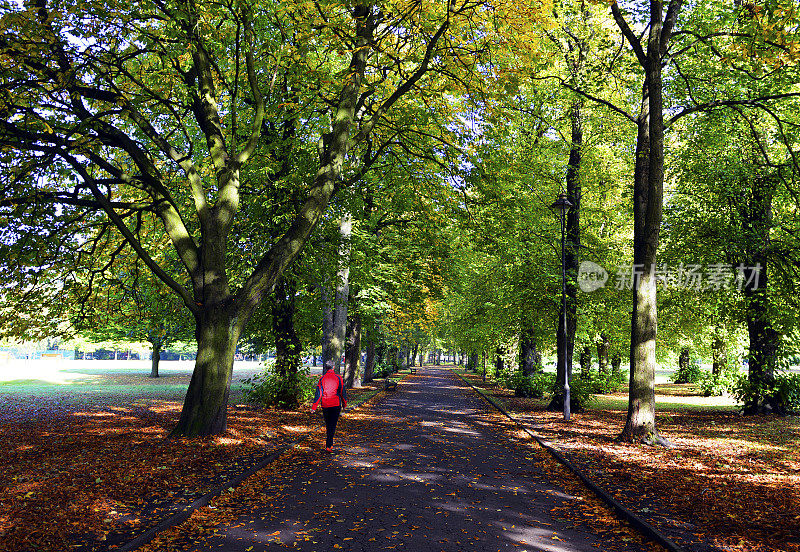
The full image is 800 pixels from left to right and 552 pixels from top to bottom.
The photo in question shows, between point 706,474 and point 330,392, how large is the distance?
715cm

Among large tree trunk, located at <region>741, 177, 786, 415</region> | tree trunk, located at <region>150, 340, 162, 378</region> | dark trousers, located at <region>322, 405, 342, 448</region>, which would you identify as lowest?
tree trunk, located at <region>150, 340, 162, 378</region>

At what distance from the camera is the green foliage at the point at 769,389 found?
A: 53.7 feet

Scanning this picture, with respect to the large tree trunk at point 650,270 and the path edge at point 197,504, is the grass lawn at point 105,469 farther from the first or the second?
the large tree trunk at point 650,270

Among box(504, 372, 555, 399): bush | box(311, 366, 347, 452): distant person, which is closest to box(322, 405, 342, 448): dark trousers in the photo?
box(311, 366, 347, 452): distant person

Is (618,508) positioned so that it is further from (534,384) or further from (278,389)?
(534,384)

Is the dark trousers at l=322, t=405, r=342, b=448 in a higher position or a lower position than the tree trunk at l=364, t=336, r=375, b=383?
higher

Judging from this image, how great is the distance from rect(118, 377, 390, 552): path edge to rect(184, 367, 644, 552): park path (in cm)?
32

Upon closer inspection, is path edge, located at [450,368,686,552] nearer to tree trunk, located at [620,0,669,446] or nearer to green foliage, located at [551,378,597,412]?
tree trunk, located at [620,0,669,446]

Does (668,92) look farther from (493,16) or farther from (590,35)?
(493,16)

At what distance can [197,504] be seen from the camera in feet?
20.3

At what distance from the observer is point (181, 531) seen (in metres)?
5.42

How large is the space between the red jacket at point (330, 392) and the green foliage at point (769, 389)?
13993 millimetres

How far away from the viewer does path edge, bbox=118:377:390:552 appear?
4838 millimetres

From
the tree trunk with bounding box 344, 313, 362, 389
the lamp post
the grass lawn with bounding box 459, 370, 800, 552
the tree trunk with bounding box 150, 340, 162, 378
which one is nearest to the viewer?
the grass lawn with bounding box 459, 370, 800, 552
